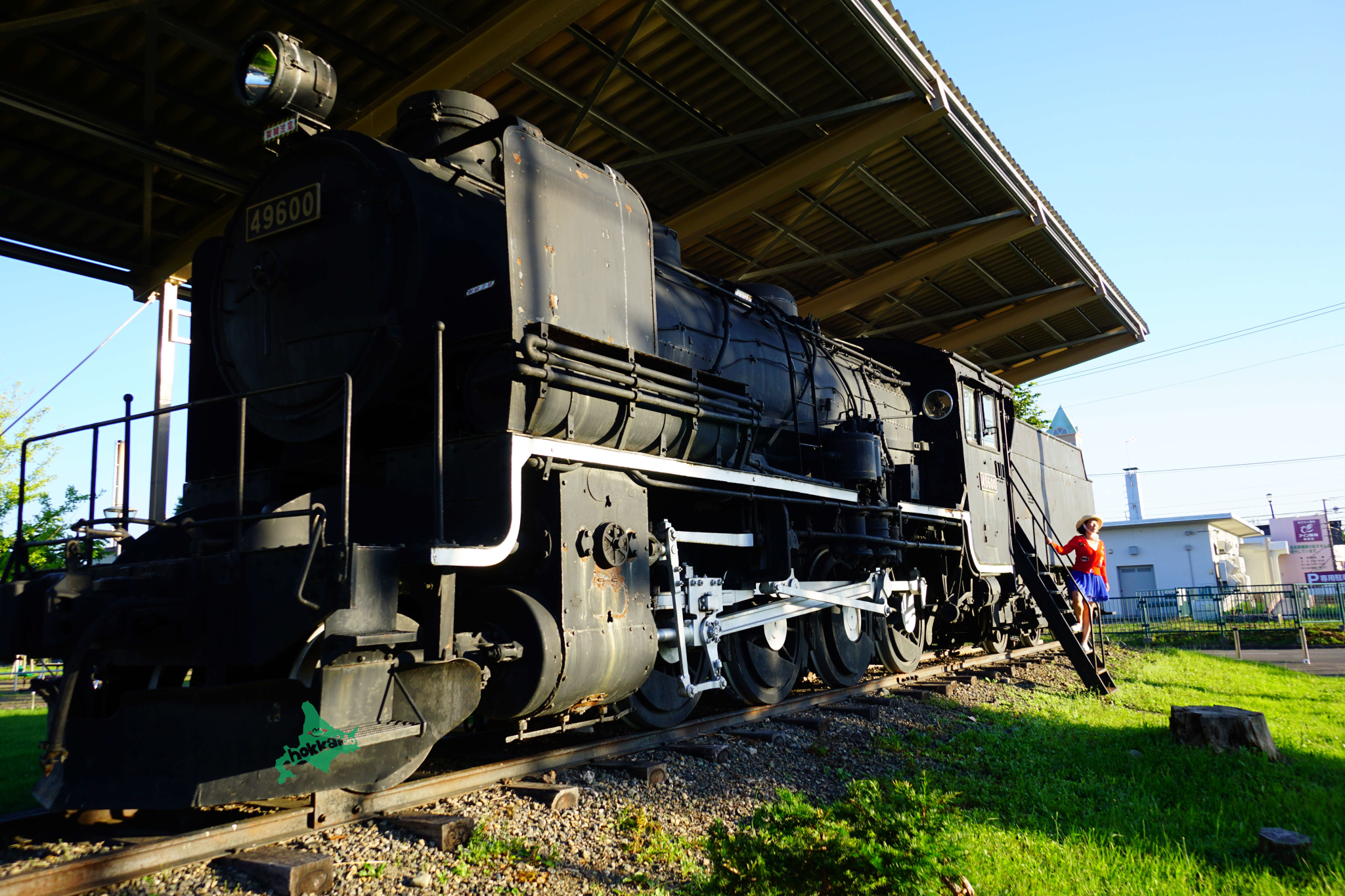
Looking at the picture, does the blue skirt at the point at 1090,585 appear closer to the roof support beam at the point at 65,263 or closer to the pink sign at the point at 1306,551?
the roof support beam at the point at 65,263

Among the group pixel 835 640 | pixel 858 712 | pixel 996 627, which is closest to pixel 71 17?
pixel 835 640

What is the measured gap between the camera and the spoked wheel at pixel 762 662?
7.29 metres

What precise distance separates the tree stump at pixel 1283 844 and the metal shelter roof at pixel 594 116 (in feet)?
27.7

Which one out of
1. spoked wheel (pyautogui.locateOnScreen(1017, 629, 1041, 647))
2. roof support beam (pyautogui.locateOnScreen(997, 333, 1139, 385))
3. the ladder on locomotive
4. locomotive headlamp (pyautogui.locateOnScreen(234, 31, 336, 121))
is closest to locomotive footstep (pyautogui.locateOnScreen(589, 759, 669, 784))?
locomotive headlamp (pyautogui.locateOnScreen(234, 31, 336, 121))

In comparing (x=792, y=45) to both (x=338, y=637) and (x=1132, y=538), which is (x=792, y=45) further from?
(x=1132, y=538)

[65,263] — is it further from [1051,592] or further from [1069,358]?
[1069,358]

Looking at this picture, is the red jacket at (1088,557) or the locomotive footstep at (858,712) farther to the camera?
the red jacket at (1088,557)

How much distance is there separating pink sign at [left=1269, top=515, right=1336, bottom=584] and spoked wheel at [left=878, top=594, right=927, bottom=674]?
58.4m

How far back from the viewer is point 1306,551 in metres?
60.2

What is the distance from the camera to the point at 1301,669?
12.7 metres

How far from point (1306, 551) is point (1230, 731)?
66.7 m

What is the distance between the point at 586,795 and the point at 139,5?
8117mm

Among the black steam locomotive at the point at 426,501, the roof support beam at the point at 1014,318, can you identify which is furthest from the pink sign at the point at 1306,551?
the black steam locomotive at the point at 426,501

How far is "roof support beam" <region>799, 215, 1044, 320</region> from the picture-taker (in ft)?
48.8
